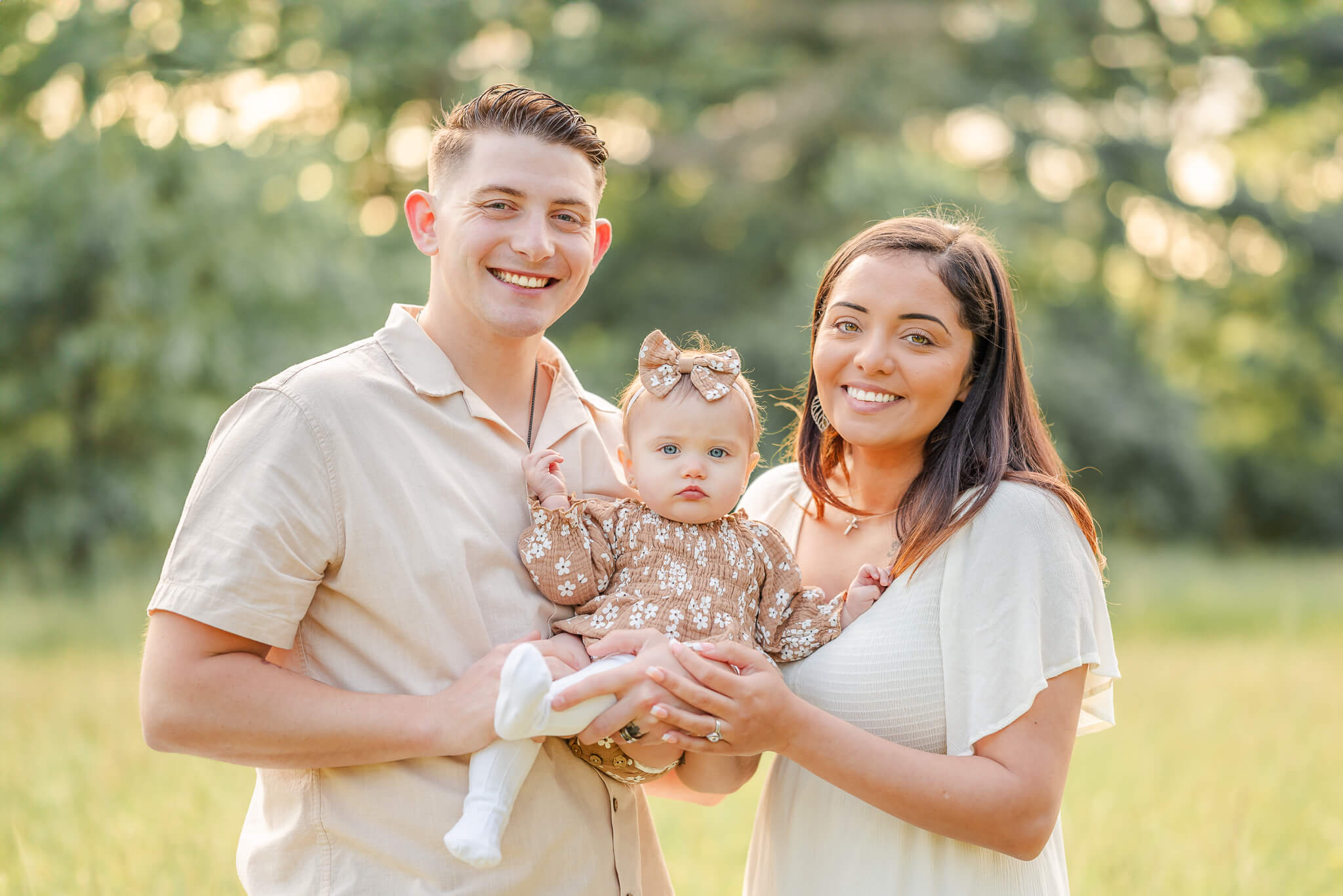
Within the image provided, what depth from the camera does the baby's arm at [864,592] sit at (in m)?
2.70

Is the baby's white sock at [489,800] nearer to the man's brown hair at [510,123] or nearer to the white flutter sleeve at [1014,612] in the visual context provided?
the white flutter sleeve at [1014,612]

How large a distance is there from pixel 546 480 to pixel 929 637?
0.92 metres

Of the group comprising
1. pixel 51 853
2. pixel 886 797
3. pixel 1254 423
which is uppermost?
pixel 1254 423

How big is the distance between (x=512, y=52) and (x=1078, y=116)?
8437 millimetres

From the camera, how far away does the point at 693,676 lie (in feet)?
7.75

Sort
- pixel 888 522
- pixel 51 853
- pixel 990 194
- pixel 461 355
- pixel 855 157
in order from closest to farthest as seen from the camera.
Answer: pixel 461 355, pixel 888 522, pixel 51 853, pixel 855 157, pixel 990 194

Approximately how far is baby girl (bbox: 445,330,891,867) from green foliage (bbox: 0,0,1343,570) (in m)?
9.28

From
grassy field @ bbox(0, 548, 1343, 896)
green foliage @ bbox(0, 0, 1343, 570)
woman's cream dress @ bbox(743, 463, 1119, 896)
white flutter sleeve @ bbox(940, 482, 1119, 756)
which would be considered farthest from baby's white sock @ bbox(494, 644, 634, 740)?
green foliage @ bbox(0, 0, 1343, 570)

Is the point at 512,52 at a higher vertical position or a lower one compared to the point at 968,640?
higher

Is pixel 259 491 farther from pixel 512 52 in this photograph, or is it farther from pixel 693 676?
pixel 512 52

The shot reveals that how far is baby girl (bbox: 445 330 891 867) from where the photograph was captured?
2512mm

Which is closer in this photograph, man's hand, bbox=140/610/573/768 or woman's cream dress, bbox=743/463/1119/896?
man's hand, bbox=140/610/573/768

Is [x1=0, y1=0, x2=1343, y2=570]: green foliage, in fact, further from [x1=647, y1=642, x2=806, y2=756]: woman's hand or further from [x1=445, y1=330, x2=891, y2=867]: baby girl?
[x1=647, y1=642, x2=806, y2=756]: woman's hand

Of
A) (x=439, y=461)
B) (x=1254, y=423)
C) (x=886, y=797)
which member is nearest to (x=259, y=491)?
(x=439, y=461)
